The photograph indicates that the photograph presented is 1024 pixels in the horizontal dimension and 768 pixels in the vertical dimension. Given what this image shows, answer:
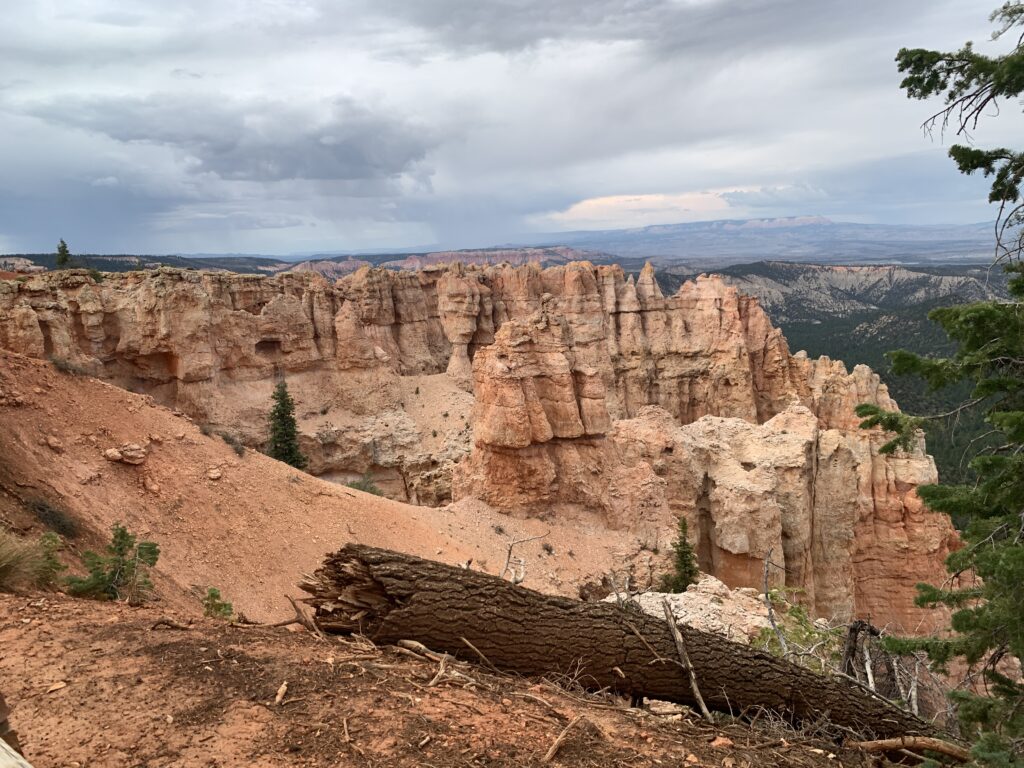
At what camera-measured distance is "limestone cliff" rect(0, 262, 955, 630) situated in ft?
62.7

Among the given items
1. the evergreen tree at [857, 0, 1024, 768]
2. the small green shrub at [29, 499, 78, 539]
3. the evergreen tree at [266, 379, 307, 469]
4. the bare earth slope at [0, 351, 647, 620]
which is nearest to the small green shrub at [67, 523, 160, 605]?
the bare earth slope at [0, 351, 647, 620]

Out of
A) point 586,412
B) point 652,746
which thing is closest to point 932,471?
point 586,412

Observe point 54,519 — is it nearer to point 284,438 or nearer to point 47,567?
point 47,567

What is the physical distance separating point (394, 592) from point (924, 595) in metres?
4.98

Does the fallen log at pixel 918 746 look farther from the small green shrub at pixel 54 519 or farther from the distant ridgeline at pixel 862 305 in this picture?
the distant ridgeline at pixel 862 305

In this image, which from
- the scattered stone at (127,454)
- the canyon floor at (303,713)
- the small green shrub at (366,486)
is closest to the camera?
the canyon floor at (303,713)

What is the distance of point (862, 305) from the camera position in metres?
128

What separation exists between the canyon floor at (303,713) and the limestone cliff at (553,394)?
13.0 m

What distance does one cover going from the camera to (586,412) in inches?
762

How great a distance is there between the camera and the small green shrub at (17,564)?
5.99m

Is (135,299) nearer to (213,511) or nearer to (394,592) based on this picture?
(213,511)

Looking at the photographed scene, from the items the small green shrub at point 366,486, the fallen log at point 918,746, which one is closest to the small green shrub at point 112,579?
the fallen log at point 918,746

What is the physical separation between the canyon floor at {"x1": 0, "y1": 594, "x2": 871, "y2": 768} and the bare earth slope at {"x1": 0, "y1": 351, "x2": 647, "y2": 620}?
588 cm

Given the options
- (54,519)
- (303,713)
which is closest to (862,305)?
(54,519)
